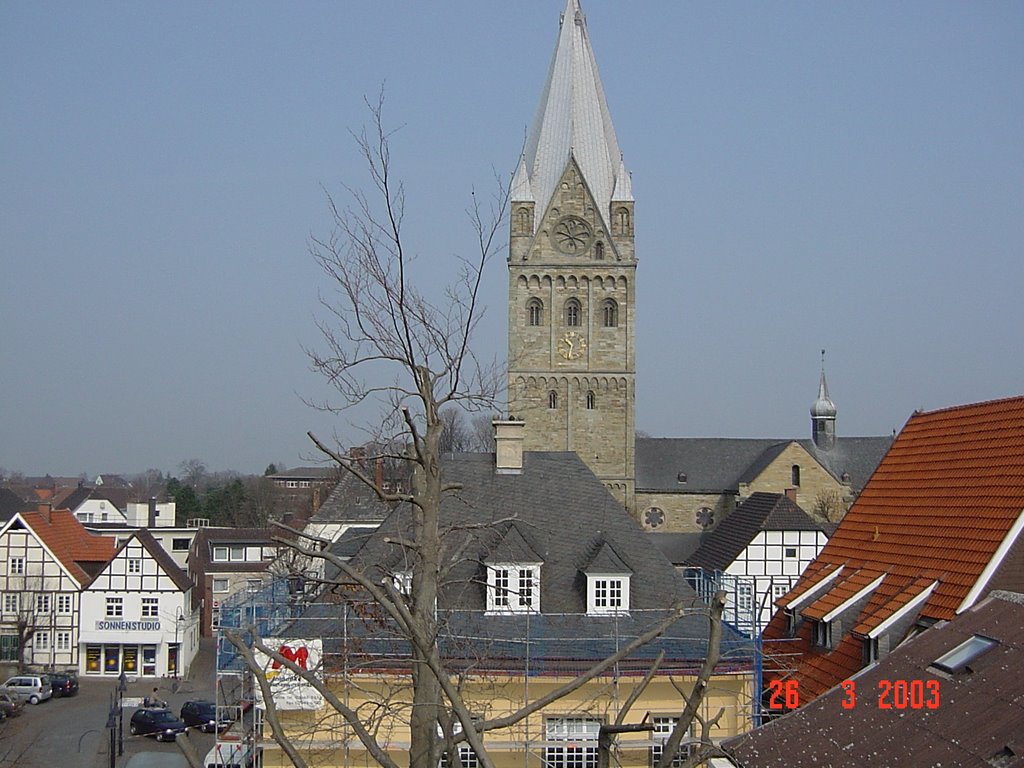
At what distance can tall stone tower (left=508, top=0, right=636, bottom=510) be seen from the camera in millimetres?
60375

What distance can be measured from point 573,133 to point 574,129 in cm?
25

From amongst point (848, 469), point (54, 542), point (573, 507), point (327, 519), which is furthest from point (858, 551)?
point (848, 469)

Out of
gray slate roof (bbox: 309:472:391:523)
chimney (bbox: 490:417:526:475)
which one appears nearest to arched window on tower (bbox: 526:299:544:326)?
gray slate roof (bbox: 309:472:391:523)

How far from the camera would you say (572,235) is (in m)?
61.5

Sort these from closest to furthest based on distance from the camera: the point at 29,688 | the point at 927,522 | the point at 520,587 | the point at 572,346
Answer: the point at 927,522 < the point at 520,587 < the point at 29,688 < the point at 572,346

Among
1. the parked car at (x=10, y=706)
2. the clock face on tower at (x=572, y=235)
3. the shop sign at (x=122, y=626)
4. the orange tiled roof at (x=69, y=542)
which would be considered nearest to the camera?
the parked car at (x=10, y=706)

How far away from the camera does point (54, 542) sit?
148 feet

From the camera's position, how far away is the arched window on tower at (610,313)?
6106 centimetres

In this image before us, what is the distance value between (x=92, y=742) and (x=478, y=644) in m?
18.5

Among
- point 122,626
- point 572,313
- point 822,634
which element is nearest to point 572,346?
point 572,313

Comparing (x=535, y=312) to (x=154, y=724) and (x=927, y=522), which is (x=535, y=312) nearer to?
(x=154, y=724)

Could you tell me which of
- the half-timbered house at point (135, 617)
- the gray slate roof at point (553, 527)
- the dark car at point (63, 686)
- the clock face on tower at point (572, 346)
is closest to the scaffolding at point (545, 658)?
the gray slate roof at point (553, 527)
